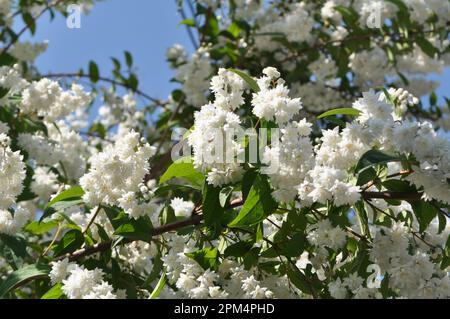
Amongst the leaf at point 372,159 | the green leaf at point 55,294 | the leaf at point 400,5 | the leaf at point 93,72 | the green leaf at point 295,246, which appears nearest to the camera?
the leaf at point 372,159

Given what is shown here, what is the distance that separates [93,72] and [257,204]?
4.26 metres

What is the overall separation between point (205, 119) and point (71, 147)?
2.94 metres

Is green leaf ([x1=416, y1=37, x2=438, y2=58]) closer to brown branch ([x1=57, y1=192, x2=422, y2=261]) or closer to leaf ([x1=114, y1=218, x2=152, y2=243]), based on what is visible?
brown branch ([x1=57, y1=192, x2=422, y2=261])

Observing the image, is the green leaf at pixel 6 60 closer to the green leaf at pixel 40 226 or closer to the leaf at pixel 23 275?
the green leaf at pixel 40 226

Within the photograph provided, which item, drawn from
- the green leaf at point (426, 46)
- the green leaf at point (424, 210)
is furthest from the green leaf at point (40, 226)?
the green leaf at point (426, 46)

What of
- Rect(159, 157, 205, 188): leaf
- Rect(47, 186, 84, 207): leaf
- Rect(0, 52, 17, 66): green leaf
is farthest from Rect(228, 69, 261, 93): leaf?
Rect(0, 52, 17, 66): green leaf

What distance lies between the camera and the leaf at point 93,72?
20.2ft

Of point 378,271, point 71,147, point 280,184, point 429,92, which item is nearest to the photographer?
point 280,184

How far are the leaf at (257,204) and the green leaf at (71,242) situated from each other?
73 cm

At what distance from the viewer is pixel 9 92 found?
410 cm

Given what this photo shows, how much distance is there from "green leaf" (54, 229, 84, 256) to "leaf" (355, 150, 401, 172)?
113 cm

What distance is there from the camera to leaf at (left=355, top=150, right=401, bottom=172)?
2092 mm

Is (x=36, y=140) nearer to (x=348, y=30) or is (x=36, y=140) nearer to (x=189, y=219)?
(x=189, y=219)

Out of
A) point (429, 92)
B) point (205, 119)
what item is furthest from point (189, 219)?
point (429, 92)
